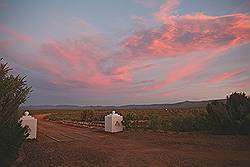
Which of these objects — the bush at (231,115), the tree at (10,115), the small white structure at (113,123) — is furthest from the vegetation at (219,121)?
the tree at (10,115)

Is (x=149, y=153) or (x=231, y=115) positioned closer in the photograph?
(x=149, y=153)

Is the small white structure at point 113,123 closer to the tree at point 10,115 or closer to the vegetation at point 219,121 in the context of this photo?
the vegetation at point 219,121

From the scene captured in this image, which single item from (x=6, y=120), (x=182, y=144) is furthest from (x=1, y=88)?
(x=182, y=144)

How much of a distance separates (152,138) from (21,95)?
350 inches

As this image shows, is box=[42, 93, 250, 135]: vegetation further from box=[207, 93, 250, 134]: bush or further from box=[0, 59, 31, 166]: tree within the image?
box=[0, 59, 31, 166]: tree

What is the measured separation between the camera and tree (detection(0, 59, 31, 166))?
29.1ft

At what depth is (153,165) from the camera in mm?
10102

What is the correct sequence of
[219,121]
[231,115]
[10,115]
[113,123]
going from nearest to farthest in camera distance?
[10,115] → [231,115] → [219,121] → [113,123]

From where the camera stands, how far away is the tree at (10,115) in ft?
29.1

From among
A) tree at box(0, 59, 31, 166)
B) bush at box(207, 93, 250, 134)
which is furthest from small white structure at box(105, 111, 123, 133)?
tree at box(0, 59, 31, 166)

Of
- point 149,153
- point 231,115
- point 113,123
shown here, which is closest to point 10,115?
point 149,153

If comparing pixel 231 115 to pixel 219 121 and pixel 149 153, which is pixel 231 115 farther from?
pixel 149 153

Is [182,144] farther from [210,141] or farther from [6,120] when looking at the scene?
[6,120]

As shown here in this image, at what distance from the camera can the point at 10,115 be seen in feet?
33.2
